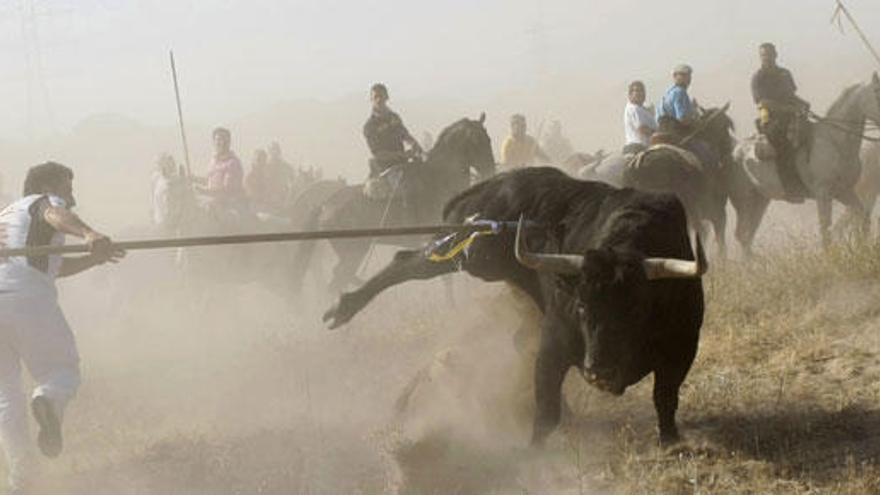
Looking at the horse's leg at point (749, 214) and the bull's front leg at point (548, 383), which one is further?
the horse's leg at point (749, 214)

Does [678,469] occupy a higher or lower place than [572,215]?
lower

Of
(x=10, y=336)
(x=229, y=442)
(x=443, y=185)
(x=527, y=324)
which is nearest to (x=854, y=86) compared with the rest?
(x=443, y=185)

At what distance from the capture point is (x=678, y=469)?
250 inches

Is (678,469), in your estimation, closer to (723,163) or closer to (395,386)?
(395,386)

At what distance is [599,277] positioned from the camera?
6098 mm

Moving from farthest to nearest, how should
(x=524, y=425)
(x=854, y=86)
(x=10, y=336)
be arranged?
1. (x=854, y=86)
2. (x=524, y=425)
3. (x=10, y=336)

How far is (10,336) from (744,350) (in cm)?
546

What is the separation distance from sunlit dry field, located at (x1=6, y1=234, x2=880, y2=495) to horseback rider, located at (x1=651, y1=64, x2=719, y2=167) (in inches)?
101

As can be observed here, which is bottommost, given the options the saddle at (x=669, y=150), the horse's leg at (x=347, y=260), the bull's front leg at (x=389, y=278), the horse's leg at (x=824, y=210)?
the horse's leg at (x=347, y=260)

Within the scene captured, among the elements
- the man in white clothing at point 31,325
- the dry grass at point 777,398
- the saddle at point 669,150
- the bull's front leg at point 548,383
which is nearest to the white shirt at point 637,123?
the saddle at point 669,150

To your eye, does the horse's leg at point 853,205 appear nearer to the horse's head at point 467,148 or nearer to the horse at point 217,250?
the horse's head at point 467,148

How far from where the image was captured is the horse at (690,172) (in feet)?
42.4

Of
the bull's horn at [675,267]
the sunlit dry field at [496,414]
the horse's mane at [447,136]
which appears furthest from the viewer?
the horse's mane at [447,136]

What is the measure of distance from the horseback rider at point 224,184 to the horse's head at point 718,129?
6.52m
